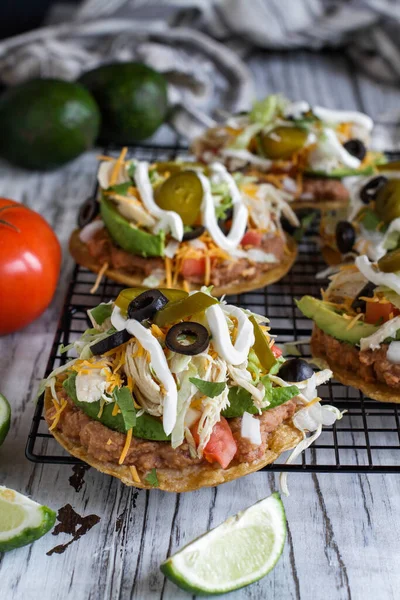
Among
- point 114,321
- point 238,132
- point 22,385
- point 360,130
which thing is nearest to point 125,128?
point 238,132

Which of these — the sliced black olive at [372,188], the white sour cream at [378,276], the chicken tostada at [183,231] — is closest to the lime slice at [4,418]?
the chicken tostada at [183,231]

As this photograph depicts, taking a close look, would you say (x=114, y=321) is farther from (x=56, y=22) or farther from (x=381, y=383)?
(x=56, y=22)

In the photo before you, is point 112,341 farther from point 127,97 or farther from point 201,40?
point 201,40

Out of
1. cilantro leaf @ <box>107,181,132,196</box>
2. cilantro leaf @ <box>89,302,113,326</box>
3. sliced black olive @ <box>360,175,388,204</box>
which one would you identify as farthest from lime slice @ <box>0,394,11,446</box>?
sliced black olive @ <box>360,175,388,204</box>

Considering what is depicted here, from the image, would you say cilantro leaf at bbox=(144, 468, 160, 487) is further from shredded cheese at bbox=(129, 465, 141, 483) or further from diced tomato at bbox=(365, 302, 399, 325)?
diced tomato at bbox=(365, 302, 399, 325)

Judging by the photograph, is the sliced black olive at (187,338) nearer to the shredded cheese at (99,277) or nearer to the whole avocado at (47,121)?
the shredded cheese at (99,277)

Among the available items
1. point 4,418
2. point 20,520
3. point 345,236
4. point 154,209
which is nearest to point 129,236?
point 154,209
